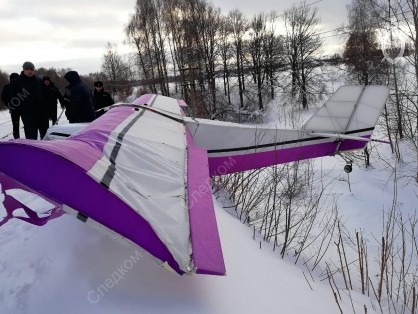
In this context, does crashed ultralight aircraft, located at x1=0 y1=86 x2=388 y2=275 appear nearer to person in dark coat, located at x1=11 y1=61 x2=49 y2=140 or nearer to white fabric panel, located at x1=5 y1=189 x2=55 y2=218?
white fabric panel, located at x1=5 y1=189 x2=55 y2=218

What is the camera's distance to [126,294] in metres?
1.74

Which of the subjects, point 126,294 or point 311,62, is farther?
point 311,62

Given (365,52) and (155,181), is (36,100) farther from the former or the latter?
(365,52)

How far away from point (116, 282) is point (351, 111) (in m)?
5.15

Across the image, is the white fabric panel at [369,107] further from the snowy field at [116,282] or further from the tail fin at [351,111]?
the snowy field at [116,282]

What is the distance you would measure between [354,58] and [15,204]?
26.3m

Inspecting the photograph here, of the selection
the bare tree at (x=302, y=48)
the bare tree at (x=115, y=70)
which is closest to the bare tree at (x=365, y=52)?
the bare tree at (x=302, y=48)

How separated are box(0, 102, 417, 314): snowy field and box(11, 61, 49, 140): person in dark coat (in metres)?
3.27

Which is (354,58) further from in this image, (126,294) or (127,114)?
(126,294)

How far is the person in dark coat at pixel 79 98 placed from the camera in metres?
5.70

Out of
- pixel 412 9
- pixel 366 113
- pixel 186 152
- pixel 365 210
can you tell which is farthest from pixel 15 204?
pixel 412 9

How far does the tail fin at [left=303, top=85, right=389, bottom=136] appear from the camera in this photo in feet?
17.9

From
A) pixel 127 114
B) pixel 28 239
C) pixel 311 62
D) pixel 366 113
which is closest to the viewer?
pixel 28 239

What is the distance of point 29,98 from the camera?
5.43 m
